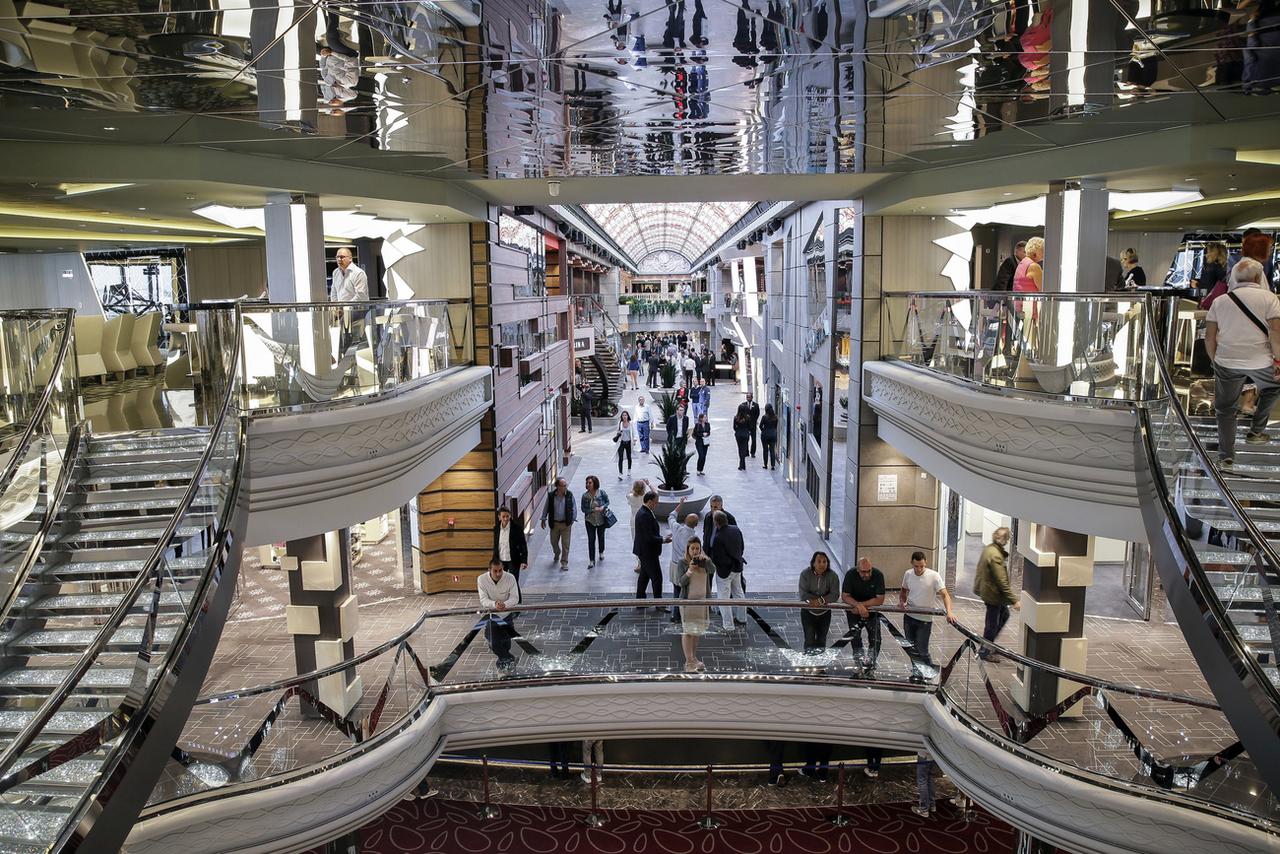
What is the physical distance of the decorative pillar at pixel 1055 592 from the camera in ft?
26.2

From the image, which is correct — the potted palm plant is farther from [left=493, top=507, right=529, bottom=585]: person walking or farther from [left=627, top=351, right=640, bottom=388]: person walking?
[left=627, top=351, right=640, bottom=388]: person walking

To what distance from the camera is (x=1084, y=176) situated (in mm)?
7762

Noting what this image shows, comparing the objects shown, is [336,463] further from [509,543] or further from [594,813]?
[594,813]

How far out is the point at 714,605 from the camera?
27.5ft

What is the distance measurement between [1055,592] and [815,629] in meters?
2.37

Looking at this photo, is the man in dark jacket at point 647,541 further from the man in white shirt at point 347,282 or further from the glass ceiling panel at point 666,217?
the glass ceiling panel at point 666,217

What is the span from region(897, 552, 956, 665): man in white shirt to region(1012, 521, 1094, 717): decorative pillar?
849mm

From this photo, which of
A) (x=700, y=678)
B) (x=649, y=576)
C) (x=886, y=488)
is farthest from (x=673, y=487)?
(x=700, y=678)

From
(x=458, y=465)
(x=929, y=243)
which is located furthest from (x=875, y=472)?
(x=458, y=465)

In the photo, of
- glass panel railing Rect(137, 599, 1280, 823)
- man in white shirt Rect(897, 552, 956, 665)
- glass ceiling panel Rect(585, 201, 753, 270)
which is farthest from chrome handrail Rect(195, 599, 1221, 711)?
glass ceiling panel Rect(585, 201, 753, 270)

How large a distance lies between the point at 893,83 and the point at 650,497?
224 inches

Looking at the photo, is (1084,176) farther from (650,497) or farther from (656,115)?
(650,497)

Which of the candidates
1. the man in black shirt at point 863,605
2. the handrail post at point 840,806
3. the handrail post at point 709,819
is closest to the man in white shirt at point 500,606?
the handrail post at point 709,819

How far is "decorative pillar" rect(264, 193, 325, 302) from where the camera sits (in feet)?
28.8
